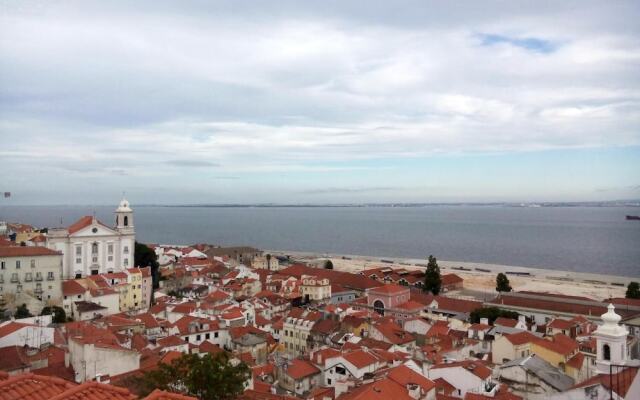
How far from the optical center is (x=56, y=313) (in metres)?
26.0

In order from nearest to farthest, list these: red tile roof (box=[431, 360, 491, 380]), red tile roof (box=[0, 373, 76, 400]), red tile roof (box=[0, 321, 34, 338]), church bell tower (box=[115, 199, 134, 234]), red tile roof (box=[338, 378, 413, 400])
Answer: red tile roof (box=[0, 373, 76, 400]), red tile roof (box=[338, 378, 413, 400]), red tile roof (box=[431, 360, 491, 380]), red tile roof (box=[0, 321, 34, 338]), church bell tower (box=[115, 199, 134, 234])

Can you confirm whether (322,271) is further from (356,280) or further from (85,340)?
(85,340)

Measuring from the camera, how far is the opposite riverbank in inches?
1827

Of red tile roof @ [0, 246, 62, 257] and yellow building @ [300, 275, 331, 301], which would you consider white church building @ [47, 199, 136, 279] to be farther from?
yellow building @ [300, 275, 331, 301]

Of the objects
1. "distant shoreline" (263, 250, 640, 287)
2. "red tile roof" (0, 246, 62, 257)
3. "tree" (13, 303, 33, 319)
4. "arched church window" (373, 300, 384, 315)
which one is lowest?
"distant shoreline" (263, 250, 640, 287)

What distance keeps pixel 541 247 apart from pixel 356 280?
179ft

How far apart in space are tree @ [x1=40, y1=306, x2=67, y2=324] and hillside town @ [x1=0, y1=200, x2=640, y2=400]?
0.07m

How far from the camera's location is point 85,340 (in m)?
14.8

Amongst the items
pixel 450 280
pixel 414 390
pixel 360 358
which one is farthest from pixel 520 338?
pixel 450 280

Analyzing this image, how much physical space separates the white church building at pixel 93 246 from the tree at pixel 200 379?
31.2m

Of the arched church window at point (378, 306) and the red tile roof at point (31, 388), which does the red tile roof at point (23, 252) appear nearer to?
the arched church window at point (378, 306)

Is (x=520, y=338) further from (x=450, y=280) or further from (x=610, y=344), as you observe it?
(x=450, y=280)

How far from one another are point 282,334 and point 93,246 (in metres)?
20.5

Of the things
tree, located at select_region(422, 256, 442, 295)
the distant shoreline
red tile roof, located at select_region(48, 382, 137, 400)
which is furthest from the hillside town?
the distant shoreline
